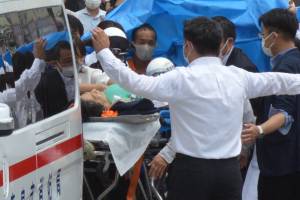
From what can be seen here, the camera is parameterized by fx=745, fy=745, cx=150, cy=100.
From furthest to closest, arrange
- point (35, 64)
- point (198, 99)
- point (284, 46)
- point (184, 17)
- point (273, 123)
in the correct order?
point (184, 17), point (284, 46), point (273, 123), point (198, 99), point (35, 64)

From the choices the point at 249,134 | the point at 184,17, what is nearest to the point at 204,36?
the point at 249,134

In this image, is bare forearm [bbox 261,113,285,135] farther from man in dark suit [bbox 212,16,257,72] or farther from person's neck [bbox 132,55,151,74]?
person's neck [bbox 132,55,151,74]

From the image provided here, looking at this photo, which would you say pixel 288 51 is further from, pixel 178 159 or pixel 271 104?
pixel 178 159

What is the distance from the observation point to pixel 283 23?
495 centimetres

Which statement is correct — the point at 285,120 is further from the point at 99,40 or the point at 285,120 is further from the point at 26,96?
the point at 26,96

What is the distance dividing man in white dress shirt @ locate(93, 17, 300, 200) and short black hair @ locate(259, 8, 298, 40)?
92cm

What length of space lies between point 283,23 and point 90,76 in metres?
1.77

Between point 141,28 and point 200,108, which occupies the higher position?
point 141,28

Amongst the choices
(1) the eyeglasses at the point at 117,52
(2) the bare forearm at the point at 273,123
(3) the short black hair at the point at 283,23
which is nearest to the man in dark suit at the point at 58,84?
(2) the bare forearm at the point at 273,123

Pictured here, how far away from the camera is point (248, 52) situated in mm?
6941

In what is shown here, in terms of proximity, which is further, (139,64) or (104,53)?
(139,64)

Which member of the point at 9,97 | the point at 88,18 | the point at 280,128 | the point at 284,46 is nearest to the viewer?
the point at 9,97

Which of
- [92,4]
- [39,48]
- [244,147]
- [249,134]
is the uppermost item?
[39,48]

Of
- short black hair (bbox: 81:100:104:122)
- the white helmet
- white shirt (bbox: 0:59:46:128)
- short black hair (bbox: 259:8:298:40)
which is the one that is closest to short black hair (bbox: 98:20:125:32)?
the white helmet
